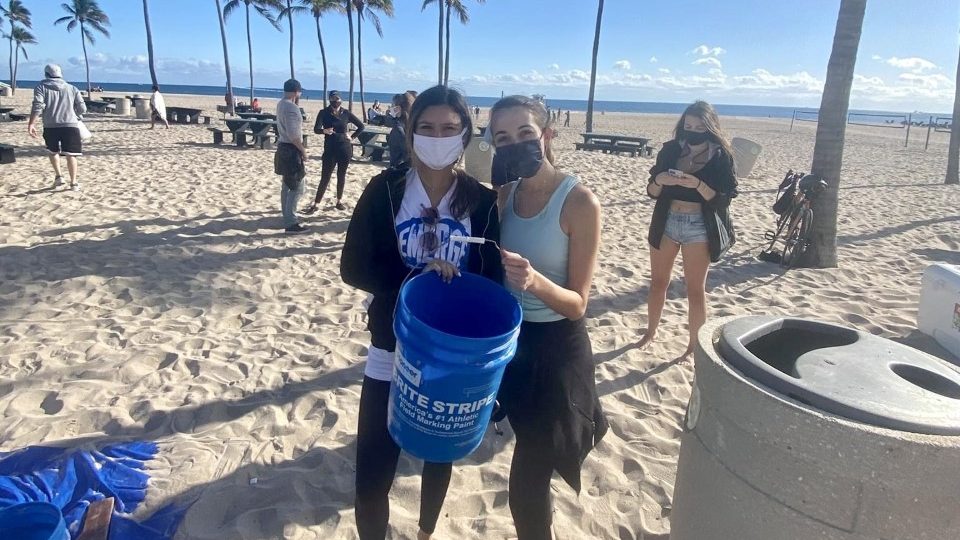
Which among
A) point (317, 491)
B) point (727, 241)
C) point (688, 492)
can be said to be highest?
point (727, 241)

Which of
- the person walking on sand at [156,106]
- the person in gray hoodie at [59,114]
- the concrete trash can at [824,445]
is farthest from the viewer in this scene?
the person walking on sand at [156,106]

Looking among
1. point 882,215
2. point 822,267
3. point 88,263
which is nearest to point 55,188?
point 88,263

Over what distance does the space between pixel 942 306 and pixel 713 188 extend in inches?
96.8

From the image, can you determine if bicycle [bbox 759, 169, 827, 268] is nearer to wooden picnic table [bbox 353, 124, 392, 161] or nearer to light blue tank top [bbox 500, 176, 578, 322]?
light blue tank top [bbox 500, 176, 578, 322]

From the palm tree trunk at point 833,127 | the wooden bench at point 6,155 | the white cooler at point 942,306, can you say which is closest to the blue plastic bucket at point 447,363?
the white cooler at point 942,306

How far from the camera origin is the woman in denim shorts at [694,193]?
396cm

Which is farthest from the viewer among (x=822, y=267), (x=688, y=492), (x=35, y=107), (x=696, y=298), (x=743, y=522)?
(x=35, y=107)

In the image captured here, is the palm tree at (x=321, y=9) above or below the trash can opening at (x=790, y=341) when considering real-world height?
above

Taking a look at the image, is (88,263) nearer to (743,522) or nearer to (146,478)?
(146,478)

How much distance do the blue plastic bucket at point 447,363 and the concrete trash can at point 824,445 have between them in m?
0.60

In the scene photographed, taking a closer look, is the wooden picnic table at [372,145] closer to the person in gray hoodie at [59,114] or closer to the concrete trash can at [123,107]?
the person in gray hoodie at [59,114]

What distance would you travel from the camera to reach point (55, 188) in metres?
8.95

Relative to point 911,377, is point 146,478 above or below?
below

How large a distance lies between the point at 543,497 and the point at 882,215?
36.4ft
